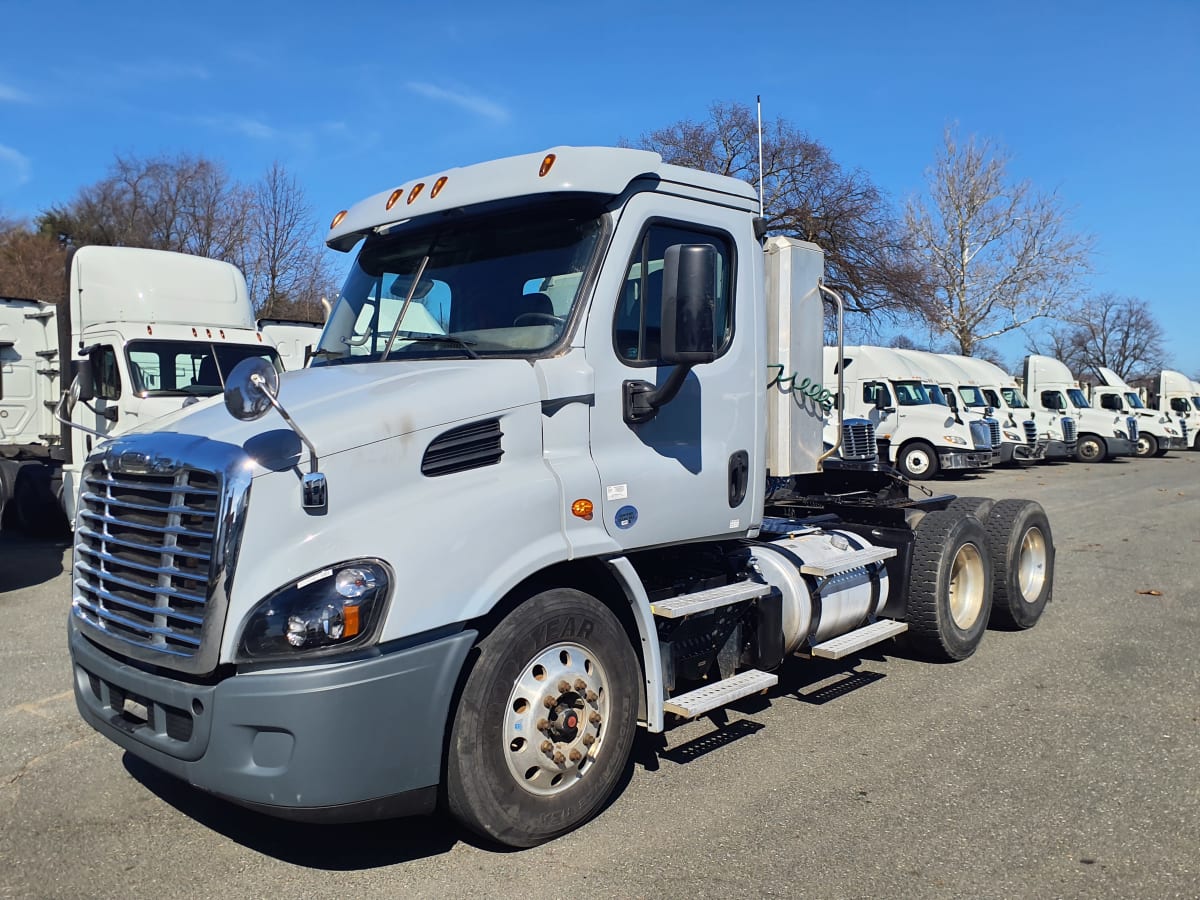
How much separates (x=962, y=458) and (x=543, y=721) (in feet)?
68.2

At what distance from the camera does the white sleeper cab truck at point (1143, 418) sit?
32.5m

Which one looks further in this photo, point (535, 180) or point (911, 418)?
point (911, 418)

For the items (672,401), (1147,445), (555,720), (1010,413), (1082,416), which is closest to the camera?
(555,720)

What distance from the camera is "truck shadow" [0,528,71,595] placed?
9852mm

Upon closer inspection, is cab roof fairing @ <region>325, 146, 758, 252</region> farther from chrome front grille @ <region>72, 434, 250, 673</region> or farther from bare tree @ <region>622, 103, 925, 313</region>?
bare tree @ <region>622, 103, 925, 313</region>

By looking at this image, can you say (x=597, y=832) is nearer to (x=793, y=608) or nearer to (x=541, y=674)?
(x=541, y=674)

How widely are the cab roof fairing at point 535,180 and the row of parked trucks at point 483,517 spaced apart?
0.6 inches

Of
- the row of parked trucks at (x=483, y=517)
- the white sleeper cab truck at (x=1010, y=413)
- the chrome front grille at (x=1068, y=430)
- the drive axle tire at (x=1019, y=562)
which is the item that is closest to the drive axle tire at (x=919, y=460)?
the white sleeper cab truck at (x=1010, y=413)

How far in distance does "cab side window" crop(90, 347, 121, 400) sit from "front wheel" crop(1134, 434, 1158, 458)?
1304 inches

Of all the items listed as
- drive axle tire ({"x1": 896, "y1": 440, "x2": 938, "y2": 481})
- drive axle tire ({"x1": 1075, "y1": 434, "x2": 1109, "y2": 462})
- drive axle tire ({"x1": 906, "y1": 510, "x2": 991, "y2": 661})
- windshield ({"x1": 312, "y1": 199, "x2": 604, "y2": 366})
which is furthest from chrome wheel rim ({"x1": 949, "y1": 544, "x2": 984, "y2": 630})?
drive axle tire ({"x1": 1075, "y1": 434, "x2": 1109, "y2": 462})

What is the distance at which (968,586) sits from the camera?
7.05 meters

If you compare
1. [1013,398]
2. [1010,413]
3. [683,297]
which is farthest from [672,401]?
[1013,398]

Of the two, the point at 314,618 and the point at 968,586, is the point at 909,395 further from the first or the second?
the point at 314,618

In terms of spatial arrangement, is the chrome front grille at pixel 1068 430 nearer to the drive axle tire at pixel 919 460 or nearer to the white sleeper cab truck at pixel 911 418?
the white sleeper cab truck at pixel 911 418
